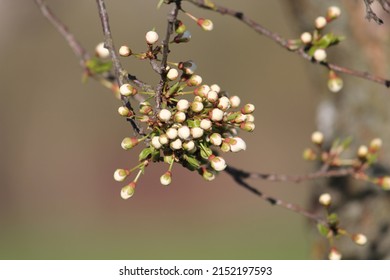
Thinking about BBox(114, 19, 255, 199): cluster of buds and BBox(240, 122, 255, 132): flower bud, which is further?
BBox(240, 122, 255, 132): flower bud

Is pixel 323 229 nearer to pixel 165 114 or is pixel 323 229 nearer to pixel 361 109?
pixel 165 114

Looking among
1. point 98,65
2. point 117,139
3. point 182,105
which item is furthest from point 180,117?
point 117,139

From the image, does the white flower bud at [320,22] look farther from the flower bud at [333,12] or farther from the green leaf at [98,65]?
the green leaf at [98,65]

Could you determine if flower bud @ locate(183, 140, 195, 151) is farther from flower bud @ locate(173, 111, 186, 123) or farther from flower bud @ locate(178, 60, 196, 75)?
flower bud @ locate(178, 60, 196, 75)

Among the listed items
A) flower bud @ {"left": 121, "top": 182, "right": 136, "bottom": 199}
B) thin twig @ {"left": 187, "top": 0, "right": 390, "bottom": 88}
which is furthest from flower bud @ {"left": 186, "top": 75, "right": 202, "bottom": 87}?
thin twig @ {"left": 187, "top": 0, "right": 390, "bottom": 88}

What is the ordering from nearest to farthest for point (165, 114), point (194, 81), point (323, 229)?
point (165, 114) → point (194, 81) → point (323, 229)

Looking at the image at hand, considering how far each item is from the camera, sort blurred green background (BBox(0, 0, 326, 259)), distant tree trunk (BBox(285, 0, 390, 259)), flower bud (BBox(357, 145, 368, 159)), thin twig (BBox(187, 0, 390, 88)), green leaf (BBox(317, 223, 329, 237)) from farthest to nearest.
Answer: blurred green background (BBox(0, 0, 326, 259)) → distant tree trunk (BBox(285, 0, 390, 259)) → flower bud (BBox(357, 145, 368, 159)) → green leaf (BBox(317, 223, 329, 237)) → thin twig (BBox(187, 0, 390, 88))
